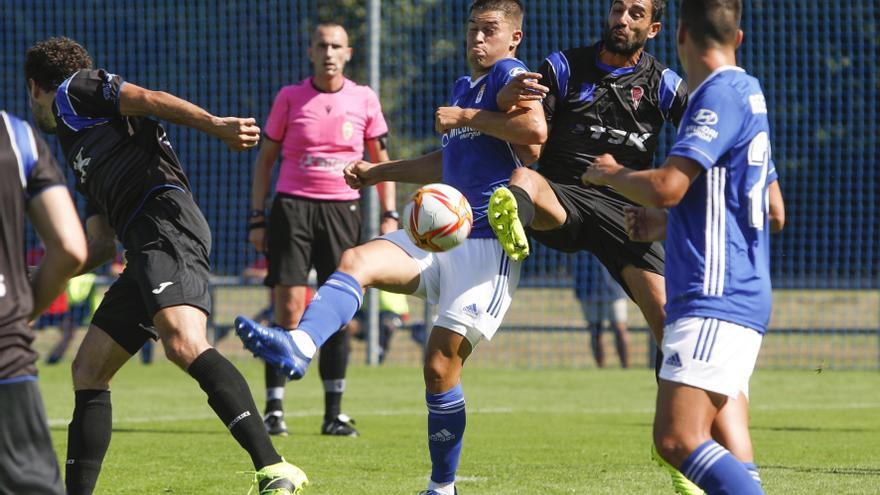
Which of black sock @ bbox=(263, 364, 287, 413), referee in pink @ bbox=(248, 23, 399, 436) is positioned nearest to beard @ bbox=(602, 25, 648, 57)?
referee in pink @ bbox=(248, 23, 399, 436)

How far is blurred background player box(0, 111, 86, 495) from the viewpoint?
3.68 m

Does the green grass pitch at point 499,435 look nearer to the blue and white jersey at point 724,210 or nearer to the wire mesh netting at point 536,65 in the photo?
the blue and white jersey at point 724,210

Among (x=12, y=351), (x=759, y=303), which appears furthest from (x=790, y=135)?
(x=12, y=351)

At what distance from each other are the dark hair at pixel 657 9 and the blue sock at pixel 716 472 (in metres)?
2.82

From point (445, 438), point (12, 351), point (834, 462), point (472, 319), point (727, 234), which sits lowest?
point (834, 462)

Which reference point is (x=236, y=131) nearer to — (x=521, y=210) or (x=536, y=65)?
(x=521, y=210)

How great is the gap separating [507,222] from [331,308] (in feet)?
2.63

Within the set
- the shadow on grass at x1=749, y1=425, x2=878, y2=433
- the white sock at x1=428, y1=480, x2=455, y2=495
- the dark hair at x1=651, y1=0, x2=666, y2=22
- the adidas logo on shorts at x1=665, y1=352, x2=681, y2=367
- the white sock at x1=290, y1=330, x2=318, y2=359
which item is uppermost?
the dark hair at x1=651, y1=0, x2=666, y2=22

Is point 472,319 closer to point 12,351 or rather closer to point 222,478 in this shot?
point 222,478

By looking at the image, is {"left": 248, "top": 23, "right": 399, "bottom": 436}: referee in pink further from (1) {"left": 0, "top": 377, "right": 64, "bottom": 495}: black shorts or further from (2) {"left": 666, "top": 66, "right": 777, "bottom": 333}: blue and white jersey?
(1) {"left": 0, "top": 377, "right": 64, "bottom": 495}: black shorts

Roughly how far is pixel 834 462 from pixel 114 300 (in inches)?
161

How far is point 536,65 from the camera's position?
58.3 feet

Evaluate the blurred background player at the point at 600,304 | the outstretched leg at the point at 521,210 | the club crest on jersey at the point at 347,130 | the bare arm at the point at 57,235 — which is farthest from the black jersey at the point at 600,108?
the blurred background player at the point at 600,304

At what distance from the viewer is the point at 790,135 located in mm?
19922
